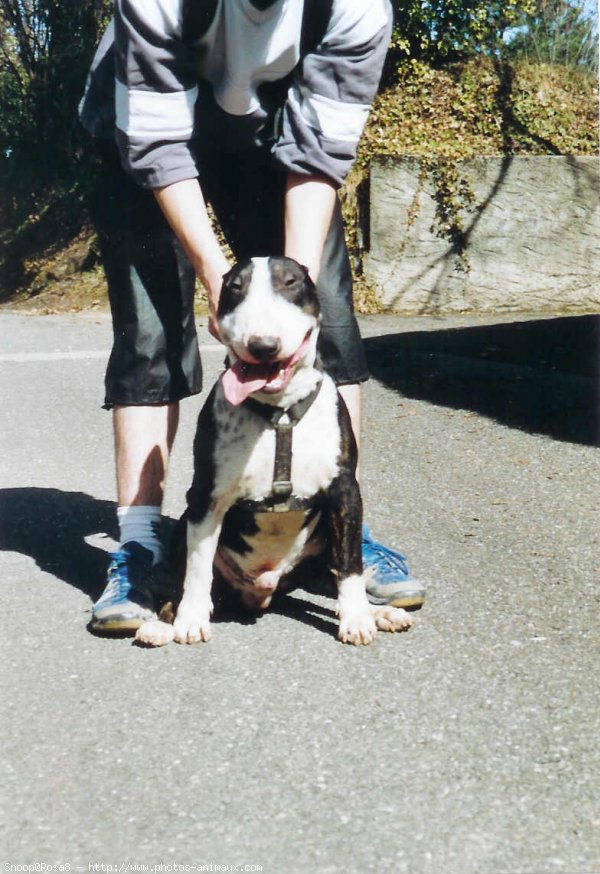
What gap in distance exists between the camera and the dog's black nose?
251 centimetres

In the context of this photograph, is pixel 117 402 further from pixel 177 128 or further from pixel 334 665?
pixel 334 665

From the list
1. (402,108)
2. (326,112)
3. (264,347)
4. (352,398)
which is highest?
(326,112)

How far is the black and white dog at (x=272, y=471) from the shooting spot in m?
2.62

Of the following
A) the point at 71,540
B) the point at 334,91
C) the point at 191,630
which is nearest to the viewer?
the point at 191,630

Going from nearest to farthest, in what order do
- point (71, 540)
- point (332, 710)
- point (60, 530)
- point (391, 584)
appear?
point (332, 710), point (391, 584), point (71, 540), point (60, 530)

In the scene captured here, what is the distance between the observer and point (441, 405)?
6.10m

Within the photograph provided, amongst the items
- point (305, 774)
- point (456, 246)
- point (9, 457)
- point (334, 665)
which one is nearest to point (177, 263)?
point (334, 665)

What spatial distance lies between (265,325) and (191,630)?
0.80 m

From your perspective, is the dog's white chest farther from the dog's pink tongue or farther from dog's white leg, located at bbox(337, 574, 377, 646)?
dog's white leg, located at bbox(337, 574, 377, 646)

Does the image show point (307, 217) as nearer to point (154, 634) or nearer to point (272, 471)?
point (272, 471)

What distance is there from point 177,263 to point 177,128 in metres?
0.42

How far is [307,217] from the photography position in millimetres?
2930

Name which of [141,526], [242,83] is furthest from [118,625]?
[242,83]

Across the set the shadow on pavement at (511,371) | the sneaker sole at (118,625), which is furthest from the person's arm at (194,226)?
the shadow on pavement at (511,371)
